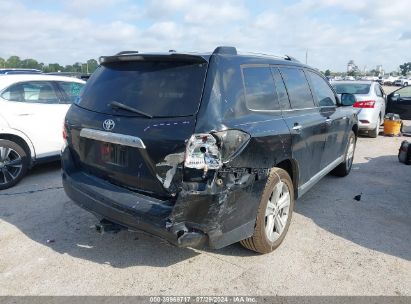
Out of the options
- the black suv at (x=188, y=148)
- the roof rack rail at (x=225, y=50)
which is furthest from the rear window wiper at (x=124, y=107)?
the roof rack rail at (x=225, y=50)

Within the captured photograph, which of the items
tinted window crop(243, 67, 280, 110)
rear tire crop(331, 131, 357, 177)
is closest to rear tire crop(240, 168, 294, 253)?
tinted window crop(243, 67, 280, 110)

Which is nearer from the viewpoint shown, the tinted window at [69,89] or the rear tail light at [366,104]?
the tinted window at [69,89]

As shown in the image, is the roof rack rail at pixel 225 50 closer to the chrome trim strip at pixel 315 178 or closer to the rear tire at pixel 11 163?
Result: the chrome trim strip at pixel 315 178

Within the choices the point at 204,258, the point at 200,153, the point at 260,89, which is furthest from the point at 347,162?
the point at 200,153

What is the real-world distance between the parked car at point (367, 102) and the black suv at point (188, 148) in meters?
6.95

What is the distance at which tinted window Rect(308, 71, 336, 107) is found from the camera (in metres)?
4.74

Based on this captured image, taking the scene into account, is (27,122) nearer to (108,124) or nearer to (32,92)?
(32,92)

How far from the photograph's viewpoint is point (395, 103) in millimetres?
11586

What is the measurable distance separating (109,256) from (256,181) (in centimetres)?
161

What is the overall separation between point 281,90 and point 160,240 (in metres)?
1.96

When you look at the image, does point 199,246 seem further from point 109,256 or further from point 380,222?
point 380,222

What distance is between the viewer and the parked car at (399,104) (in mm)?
11398

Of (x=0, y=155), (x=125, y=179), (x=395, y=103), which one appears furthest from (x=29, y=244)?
(x=395, y=103)

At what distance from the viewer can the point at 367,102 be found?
393 inches
